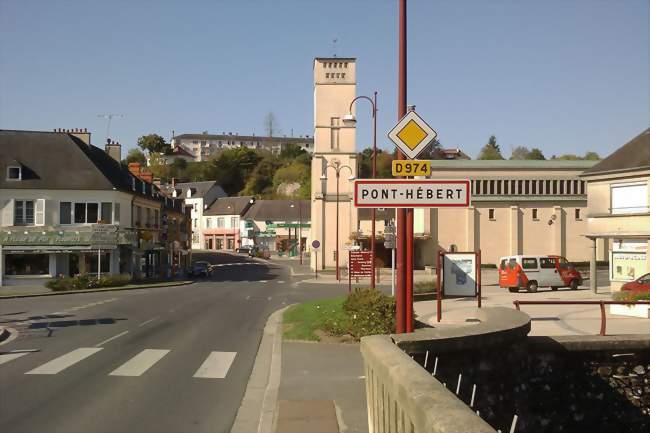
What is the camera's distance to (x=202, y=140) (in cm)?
17875

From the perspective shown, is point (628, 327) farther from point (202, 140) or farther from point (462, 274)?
point (202, 140)

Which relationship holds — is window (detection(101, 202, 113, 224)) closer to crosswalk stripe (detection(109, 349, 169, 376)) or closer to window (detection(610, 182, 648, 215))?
crosswalk stripe (detection(109, 349, 169, 376))

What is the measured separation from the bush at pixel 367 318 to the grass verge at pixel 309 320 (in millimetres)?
467

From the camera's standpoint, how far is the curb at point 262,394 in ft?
28.1

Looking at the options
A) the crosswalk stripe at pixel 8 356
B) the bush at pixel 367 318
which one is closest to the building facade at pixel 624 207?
the bush at pixel 367 318

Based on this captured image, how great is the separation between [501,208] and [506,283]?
28.0 meters

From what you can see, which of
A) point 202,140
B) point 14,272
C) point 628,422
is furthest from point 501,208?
point 202,140

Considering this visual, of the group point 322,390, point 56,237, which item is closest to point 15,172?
point 56,237

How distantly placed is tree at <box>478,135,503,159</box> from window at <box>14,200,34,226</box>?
313 ft

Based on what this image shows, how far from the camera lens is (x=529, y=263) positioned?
33.4 m

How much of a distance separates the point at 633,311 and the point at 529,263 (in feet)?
46.3

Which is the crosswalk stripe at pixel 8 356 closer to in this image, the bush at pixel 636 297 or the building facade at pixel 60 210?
the bush at pixel 636 297

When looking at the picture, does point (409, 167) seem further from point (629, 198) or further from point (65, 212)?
point (65, 212)

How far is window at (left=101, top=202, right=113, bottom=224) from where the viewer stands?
43.3 meters
